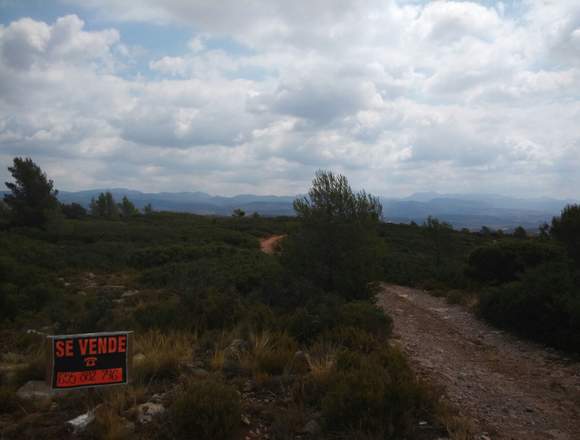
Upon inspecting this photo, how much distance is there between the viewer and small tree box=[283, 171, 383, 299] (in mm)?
11711

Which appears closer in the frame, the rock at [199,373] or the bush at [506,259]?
the rock at [199,373]

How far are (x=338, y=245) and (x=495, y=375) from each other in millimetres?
5600

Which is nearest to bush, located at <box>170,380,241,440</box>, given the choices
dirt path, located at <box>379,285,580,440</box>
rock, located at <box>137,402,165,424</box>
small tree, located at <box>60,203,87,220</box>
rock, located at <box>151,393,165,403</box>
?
rock, located at <box>137,402,165,424</box>

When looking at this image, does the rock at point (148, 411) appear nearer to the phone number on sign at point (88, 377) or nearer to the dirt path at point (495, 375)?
the phone number on sign at point (88, 377)

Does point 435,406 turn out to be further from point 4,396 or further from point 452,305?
point 452,305

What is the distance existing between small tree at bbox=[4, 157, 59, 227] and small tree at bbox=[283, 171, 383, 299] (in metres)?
26.6

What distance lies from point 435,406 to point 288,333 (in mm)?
3347

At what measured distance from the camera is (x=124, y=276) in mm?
17750

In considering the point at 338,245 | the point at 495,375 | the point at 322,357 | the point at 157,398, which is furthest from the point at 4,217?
the point at 495,375

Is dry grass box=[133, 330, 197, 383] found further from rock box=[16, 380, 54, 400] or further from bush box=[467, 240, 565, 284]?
bush box=[467, 240, 565, 284]

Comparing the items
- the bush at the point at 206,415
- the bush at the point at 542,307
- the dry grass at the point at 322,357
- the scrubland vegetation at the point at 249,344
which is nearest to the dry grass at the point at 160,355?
the scrubland vegetation at the point at 249,344

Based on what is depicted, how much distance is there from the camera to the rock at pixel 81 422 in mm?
4383

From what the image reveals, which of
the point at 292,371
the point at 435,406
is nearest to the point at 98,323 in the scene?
the point at 292,371

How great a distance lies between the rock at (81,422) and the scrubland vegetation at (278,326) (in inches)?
3.7
